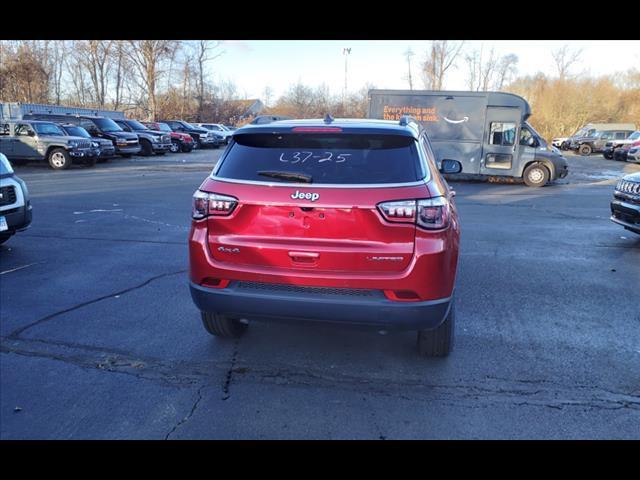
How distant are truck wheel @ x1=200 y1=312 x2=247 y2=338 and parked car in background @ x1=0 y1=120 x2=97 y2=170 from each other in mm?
17757

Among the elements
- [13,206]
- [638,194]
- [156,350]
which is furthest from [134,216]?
[638,194]

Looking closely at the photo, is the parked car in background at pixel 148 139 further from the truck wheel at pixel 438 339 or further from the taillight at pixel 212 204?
the truck wheel at pixel 438 339

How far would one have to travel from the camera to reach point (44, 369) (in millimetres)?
3586

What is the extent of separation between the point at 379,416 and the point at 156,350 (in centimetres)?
193

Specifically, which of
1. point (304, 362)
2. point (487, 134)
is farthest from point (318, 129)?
point (487, 134)

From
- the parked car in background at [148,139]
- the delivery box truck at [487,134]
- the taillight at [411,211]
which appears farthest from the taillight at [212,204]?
the parked car in background at [148,139]

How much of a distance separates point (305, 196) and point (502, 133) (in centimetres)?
1521

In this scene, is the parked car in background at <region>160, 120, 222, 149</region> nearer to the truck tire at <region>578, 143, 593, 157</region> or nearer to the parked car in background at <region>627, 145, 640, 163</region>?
the parked car in background at <region>627, 145, 640, 163</region>

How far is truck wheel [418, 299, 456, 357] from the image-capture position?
3.67 m

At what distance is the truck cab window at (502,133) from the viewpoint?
16.5 meters

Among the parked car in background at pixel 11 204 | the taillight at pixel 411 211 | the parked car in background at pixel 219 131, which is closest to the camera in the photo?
the taillight at pixel 411 211

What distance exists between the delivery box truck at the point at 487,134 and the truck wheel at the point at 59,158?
13.2 meters

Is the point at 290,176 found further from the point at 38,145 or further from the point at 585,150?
the point at 585,150

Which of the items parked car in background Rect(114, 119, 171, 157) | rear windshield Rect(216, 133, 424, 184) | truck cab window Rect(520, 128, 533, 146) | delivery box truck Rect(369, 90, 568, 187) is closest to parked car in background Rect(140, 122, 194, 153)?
parked car in background Rect(114, 119, 171, 157)
